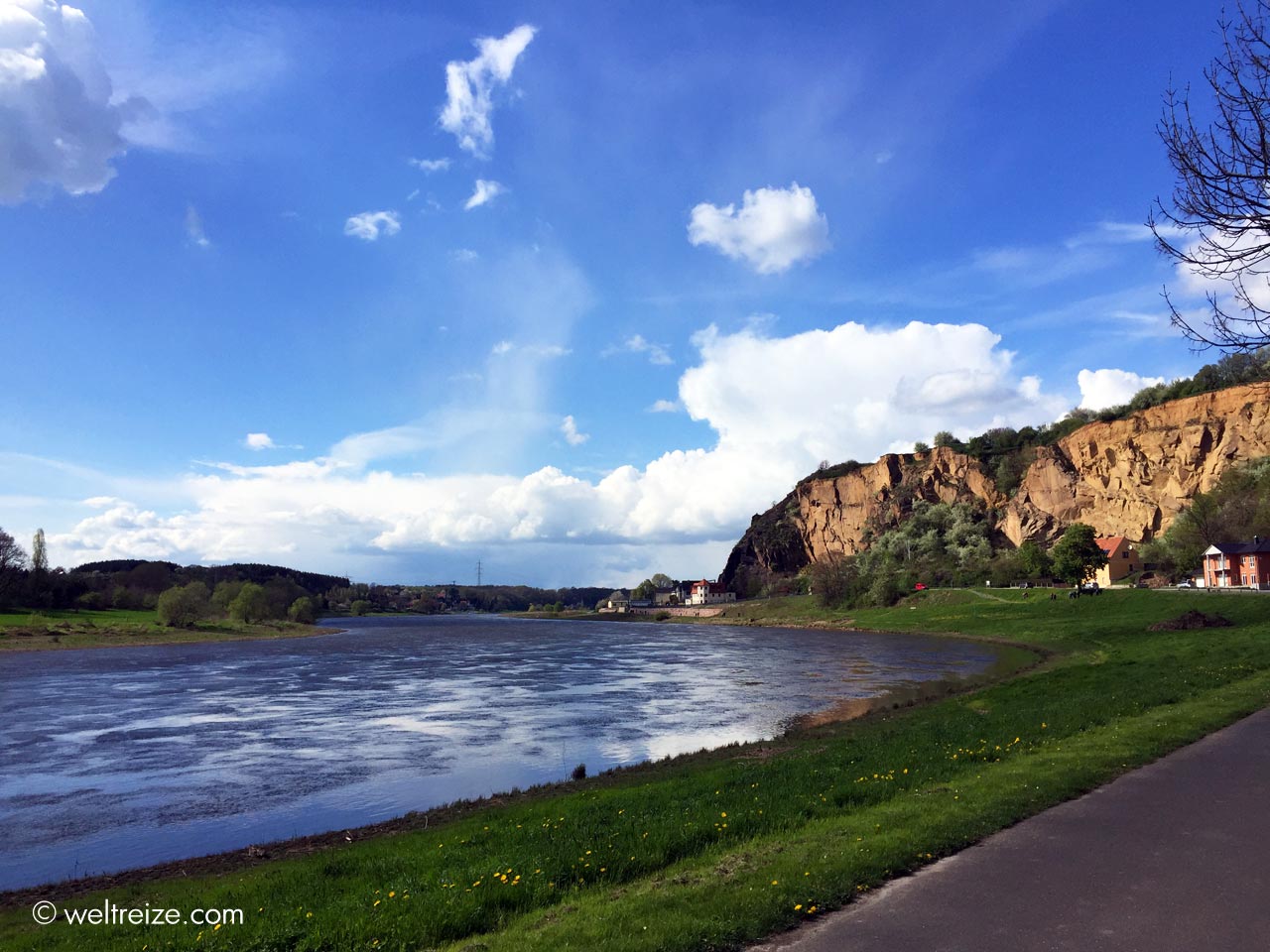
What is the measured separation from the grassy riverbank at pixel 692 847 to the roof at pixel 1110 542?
82701 mm

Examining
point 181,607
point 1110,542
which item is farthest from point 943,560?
point 181,607

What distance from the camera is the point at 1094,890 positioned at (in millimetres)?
6625

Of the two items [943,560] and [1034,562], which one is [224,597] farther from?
[1034,562]

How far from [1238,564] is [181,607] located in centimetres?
11031

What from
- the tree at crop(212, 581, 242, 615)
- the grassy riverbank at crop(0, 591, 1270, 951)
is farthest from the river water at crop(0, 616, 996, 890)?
the tree at crop(212, 581, 242, 615)

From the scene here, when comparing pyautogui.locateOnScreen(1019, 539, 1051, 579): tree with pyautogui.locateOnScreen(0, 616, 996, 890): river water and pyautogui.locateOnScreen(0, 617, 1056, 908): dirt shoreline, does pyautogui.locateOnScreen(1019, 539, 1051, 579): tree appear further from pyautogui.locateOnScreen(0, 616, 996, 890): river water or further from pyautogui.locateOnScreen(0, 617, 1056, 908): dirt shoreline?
pyautogui.locateOnScreen(0, 617, 1056, 908): dirt shoreline

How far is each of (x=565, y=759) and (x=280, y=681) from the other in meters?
30.4

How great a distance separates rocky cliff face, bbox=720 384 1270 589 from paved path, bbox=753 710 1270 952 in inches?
2874

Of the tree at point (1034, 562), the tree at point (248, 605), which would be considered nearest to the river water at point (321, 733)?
the tree at point (1034, 562)

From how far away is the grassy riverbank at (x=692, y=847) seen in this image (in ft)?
23.0

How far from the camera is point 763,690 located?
35.4 meters

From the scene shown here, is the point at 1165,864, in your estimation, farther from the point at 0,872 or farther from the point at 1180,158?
the point at 0,872

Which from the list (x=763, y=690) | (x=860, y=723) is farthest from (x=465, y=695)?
(x=860, y=723)

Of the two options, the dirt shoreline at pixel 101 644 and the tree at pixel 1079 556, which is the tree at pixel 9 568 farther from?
the tree at pixel 1079 556
